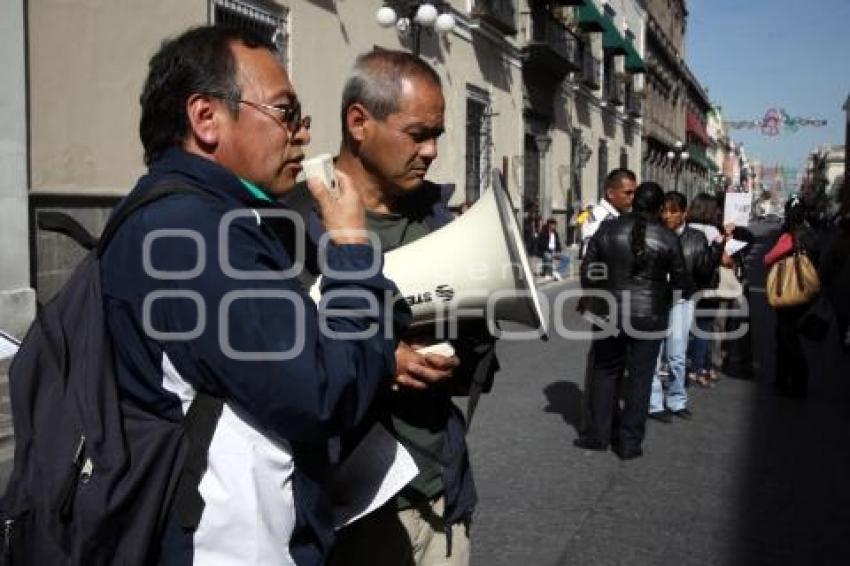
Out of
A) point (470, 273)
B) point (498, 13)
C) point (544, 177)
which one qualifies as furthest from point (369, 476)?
point (544, 177)

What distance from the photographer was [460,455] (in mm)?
2092

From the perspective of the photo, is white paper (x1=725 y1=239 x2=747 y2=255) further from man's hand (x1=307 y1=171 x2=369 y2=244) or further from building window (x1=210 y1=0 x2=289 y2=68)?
man's hand (x1=307 y1=171 x2=369 y2=244)

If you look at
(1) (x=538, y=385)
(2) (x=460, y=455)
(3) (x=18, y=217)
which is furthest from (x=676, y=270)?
(3) (x=18, y=217)

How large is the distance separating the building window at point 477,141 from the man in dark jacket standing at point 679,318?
12482 mm

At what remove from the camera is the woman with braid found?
5.33m

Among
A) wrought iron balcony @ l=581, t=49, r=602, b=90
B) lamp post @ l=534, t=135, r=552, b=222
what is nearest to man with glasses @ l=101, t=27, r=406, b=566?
lamp post @ l=534, t=135, r=552, b=222

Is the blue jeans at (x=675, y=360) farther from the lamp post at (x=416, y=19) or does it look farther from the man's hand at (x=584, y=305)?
the lamp post at (x=416, y=19)

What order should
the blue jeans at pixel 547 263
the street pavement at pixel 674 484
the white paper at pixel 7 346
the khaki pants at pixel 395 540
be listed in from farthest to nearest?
1. the blue jeans at pixel 547 263
2. the street pavement at pixel 674 484
3. the white paper at pixel 7 346
4. the khaki pants at pixel 395 540

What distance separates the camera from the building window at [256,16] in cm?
1034

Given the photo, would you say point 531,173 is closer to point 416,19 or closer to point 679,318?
point 416,19

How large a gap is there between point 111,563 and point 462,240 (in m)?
0.92

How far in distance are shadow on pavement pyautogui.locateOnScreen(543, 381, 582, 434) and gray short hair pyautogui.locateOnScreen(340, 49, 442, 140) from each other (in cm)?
425

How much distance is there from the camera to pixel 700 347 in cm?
755

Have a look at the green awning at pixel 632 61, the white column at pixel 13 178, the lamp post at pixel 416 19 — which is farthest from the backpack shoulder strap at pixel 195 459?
the green awning at pixel 632 61
